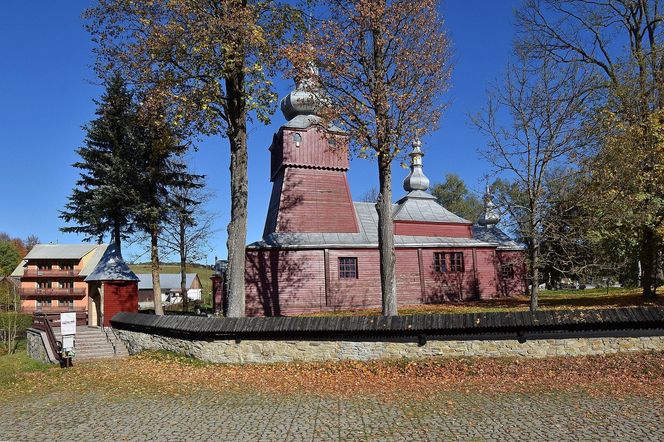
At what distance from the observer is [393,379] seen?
9922 millimetres

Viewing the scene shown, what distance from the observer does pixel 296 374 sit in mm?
10641

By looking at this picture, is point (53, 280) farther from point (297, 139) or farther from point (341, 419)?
point (341, 419)

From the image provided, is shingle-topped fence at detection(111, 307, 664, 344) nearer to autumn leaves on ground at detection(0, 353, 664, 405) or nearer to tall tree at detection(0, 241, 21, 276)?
autumn leaves on ground at detection(0, 353, 664, 405)

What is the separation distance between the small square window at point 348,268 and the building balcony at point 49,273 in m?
39.7

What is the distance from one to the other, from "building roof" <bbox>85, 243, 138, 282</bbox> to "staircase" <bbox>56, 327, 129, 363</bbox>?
2.66 metres

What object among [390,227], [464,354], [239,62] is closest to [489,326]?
[464,354]

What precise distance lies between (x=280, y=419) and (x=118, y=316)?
47.6 feet

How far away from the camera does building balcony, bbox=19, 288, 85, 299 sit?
5000 cm

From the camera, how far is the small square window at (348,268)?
2380cm

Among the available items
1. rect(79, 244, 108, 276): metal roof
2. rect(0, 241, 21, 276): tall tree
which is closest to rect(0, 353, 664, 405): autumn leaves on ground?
rect(79, 244, 108, 276): metal roof

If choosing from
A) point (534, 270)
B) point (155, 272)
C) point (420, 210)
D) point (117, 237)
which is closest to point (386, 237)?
point (534, 270)

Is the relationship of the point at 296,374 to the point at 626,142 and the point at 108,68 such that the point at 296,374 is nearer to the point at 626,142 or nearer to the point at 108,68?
the point at 108,68

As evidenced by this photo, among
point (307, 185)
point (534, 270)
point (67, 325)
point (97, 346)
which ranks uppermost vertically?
point (307, 185)

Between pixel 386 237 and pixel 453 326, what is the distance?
3.86 m
